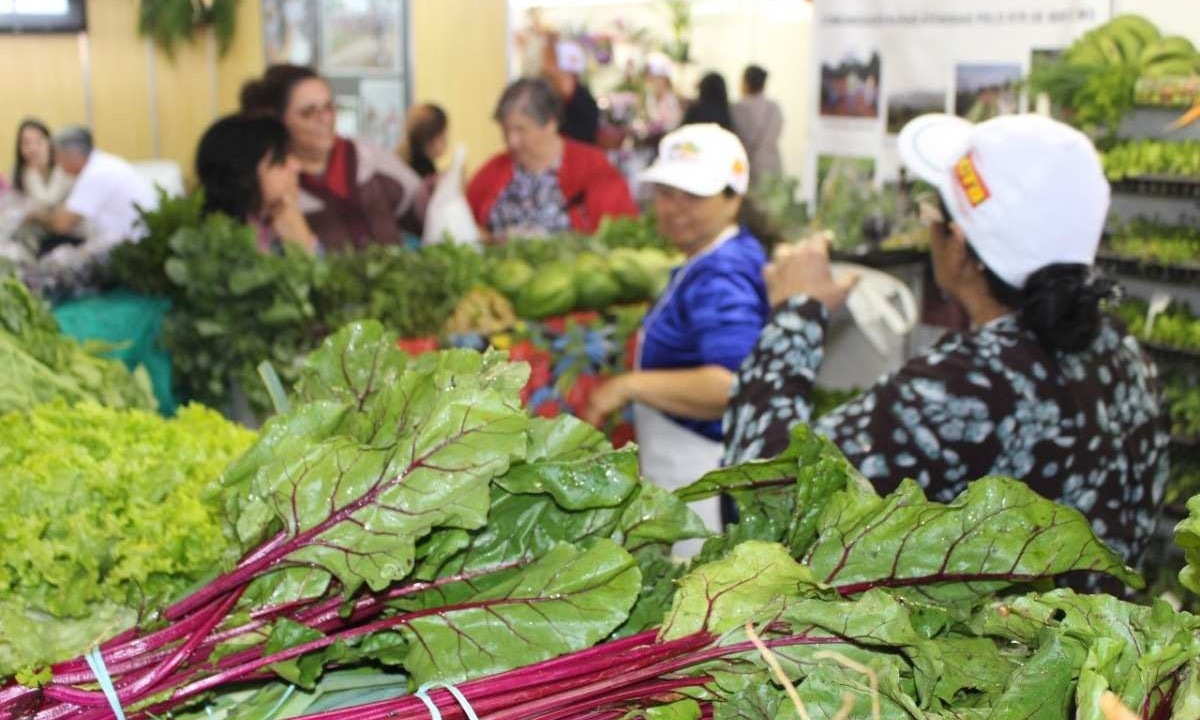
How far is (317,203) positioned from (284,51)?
339 centimetres

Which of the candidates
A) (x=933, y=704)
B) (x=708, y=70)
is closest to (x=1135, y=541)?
(x=933, y=704)

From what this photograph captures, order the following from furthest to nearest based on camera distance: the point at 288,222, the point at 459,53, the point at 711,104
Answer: the point at 459,53
the point at 711,104
the point at 288,222

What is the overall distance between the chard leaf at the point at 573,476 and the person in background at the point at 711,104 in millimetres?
5480

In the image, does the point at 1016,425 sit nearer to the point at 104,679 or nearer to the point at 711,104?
the point at 104,679

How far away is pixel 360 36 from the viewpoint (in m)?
7.55

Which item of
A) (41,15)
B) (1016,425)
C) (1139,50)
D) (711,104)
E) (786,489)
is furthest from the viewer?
(41,15)

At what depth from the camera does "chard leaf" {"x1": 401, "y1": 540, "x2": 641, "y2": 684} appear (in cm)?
119

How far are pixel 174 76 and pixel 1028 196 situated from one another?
7238mm

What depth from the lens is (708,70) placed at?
7336 millimetres

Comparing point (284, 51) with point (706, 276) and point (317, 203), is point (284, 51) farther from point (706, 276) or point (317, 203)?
point (706, 276)

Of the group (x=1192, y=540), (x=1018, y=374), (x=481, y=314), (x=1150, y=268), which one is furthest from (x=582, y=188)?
(x=1192, y=540)

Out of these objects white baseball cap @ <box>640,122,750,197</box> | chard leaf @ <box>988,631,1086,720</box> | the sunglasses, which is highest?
the sunglasses

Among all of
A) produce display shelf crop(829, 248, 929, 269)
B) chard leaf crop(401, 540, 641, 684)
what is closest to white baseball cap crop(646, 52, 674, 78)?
produce display shelf crop(829, 248, 929, 269)

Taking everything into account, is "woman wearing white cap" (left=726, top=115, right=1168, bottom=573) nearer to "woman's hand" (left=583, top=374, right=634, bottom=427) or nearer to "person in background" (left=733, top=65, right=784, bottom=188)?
"woman's hand" (left=583, top=374, right=634, bottom=427)
